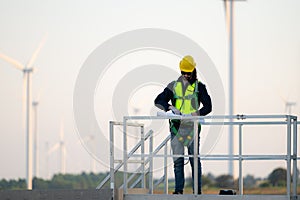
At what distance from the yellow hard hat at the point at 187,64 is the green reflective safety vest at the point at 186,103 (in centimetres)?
23

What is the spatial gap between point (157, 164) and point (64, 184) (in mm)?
48306

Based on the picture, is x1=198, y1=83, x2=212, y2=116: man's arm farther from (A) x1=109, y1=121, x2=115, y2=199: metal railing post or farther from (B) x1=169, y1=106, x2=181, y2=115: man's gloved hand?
(A) x1=109, y1=121, x2=115, y2=199: metal railing post

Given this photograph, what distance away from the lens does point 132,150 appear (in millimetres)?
16078

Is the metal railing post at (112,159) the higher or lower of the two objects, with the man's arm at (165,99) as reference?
lower

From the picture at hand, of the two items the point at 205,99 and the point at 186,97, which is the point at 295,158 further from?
the point at 186,97

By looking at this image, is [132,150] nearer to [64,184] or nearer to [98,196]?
[98,196]

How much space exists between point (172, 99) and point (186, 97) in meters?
0.23

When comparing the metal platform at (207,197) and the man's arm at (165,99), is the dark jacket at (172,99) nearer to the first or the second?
the man's arm at (165,99)

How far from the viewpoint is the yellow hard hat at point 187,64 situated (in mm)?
15633

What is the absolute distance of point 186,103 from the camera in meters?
15.8

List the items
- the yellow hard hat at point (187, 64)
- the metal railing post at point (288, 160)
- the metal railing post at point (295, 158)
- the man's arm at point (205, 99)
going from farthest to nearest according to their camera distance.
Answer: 1. the man's arm at point (205, 99)
2. the yellow hard hat at point (187, 64)
3. the metal railing post at point (295, 158)
4. the metal railing post at point (288, 160)

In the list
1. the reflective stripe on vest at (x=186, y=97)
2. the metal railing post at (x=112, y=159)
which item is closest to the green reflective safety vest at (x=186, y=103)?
the reflective stripe on vest at (x=186, y=97)

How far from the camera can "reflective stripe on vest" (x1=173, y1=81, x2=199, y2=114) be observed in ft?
51.7

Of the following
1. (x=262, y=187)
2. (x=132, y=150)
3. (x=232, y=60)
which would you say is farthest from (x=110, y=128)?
(x=262, y=187)
